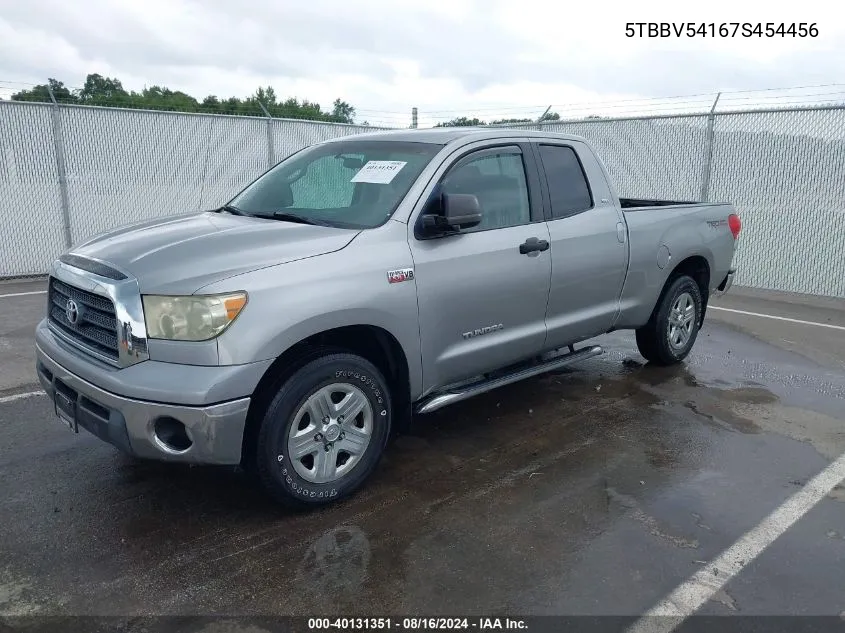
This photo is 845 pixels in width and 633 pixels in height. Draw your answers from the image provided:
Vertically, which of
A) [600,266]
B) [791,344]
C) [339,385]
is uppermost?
[600,266]

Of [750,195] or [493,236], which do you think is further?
[750,195]

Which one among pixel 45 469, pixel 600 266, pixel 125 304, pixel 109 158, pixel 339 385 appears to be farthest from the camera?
pixel 109 158

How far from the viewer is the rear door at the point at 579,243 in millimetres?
4785

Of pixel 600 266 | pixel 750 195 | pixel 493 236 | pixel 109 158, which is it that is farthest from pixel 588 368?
pixel 109 158

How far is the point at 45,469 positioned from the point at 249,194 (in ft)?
6.94

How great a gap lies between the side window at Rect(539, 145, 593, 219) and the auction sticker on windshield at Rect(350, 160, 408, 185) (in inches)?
46.7

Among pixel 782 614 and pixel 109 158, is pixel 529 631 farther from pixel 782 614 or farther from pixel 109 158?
pixel 109 158

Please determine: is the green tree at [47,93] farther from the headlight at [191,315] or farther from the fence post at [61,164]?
the headlight at [191,315]

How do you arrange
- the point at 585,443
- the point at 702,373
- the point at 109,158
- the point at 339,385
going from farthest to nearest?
the point at 109,158 → the point at 702,373 → the point at 585,443 → the point at 339,385

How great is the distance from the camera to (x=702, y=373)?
6.18 metres

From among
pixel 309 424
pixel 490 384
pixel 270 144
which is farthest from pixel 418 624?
pixel 270 144

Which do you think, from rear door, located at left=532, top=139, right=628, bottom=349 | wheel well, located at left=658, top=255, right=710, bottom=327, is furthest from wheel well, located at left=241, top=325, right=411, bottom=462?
wheel well, located at left=658, top=255, right=710, bottom=327

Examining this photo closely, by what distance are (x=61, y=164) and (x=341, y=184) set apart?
8.27 meters

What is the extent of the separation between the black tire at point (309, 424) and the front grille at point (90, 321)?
2.69ft
